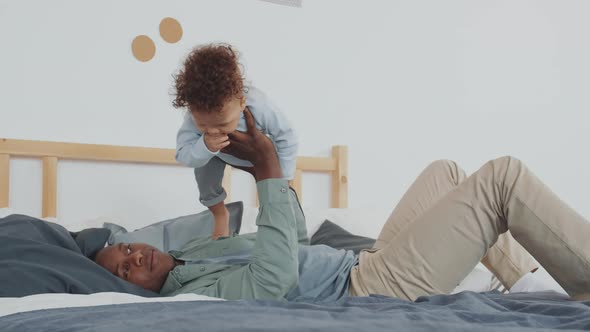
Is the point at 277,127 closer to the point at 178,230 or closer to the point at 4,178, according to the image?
the point at 178,230

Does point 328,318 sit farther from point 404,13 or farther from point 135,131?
point 404,13

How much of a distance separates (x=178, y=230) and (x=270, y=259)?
588 mm

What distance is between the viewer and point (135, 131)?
7.16 ft

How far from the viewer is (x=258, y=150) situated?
1.39 m

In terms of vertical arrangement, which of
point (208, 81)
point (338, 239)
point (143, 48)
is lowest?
point (338, 239)

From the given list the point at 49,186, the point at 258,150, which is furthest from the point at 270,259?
the point at 49,186

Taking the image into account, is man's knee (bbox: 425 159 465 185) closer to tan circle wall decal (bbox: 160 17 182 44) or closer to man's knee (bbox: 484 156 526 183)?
man's knee (bbox: 484 156 526 183)

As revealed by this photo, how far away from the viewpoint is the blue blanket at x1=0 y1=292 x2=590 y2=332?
0.84 meters

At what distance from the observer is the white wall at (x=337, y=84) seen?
2.09m

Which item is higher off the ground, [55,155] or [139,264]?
[55,155]

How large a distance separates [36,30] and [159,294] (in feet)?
3.25

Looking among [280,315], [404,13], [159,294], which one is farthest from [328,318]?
[404,13]

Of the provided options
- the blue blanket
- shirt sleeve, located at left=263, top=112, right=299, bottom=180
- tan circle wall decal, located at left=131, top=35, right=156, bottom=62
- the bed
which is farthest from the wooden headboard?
the blue blanket

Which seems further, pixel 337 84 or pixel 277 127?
pixel 337 84
